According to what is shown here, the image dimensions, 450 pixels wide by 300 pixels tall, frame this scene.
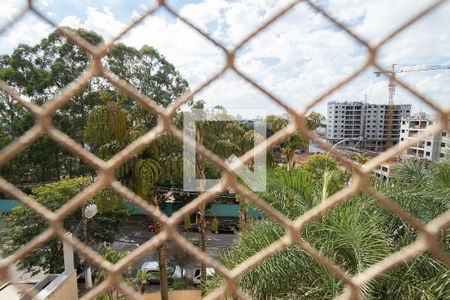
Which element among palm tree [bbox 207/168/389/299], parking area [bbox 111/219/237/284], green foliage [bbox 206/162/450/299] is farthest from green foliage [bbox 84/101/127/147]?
parking area [bbox 111/219/237/284]

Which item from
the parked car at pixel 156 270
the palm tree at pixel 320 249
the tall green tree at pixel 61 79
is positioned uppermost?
the tall green tree at pixel 61 79

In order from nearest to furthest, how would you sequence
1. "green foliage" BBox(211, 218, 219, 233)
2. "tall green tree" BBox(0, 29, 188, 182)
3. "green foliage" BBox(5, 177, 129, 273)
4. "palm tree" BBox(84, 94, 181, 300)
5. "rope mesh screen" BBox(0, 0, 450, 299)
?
"rope mesh screen" BBox(0, 0, 450, 299)
"palm tree" BBox(84, 94, 181, 300)
"green foliage" BBox(5, 177, 129, 273)
"tall green tree" BBox(0, 29, 188, 182)
"green foliage" BBox(211, 218, 219, 233)

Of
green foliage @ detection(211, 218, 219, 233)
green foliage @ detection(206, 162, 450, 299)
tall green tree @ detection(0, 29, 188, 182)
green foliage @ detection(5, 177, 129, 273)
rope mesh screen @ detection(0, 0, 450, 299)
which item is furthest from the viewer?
green foliage @ detection(211, 218, 219, 233)

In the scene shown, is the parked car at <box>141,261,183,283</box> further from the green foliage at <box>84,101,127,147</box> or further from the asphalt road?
the green foliage at <box>84,101,127,147</box>

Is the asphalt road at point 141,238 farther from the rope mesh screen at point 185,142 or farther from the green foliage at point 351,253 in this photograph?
the rope mesh screen at point 185,142

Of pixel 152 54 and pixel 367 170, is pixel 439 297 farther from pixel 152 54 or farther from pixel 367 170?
pixel 152 54

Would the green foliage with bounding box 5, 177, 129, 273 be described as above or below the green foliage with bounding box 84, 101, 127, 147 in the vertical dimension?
below

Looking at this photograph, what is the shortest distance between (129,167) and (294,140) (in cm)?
285

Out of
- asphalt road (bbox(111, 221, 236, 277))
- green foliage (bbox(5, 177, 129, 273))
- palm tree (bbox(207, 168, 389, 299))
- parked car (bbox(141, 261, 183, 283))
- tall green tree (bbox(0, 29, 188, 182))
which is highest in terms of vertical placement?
tall green tree (bbox(0, 29, 188, 182))

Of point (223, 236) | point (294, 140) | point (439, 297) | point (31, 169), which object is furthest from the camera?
point (223, 236)

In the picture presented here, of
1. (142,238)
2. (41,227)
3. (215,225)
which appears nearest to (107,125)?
(41,227)

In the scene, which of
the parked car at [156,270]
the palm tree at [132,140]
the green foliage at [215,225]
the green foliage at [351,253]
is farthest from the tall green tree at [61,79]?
the green foliage at [351,253]

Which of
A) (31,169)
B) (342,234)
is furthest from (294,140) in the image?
(31,169)

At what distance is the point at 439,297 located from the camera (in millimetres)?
1447
